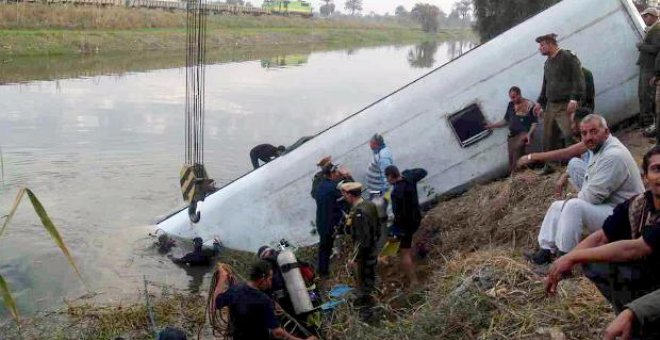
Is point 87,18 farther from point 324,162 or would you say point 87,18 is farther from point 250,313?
point 250,313

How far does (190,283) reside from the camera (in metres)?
10.4

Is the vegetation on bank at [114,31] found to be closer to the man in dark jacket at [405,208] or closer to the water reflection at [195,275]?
the water reflection at [195,275]

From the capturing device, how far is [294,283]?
6.30m

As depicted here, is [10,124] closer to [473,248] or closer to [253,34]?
[473,248]

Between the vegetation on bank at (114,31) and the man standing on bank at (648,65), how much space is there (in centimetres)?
3726

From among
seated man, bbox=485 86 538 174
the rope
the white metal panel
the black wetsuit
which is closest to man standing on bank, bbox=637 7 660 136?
the white metal panel

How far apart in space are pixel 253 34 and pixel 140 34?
17.6m

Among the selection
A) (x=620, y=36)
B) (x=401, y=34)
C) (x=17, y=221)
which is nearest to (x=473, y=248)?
(x=620, y=36)

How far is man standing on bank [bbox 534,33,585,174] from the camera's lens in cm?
895

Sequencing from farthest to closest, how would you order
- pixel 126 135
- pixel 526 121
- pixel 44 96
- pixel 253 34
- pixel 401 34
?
pixel 401 34, pixel 253 34, pixel 44 96, pixel 126 135, pixel 526 121

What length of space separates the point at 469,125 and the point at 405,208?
2.70m

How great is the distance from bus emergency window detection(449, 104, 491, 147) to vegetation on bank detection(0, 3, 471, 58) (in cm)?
3535

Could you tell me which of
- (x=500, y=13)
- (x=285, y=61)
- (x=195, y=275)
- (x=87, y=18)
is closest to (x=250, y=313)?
(x=195, y=275)

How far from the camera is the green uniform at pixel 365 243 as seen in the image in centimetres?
751
